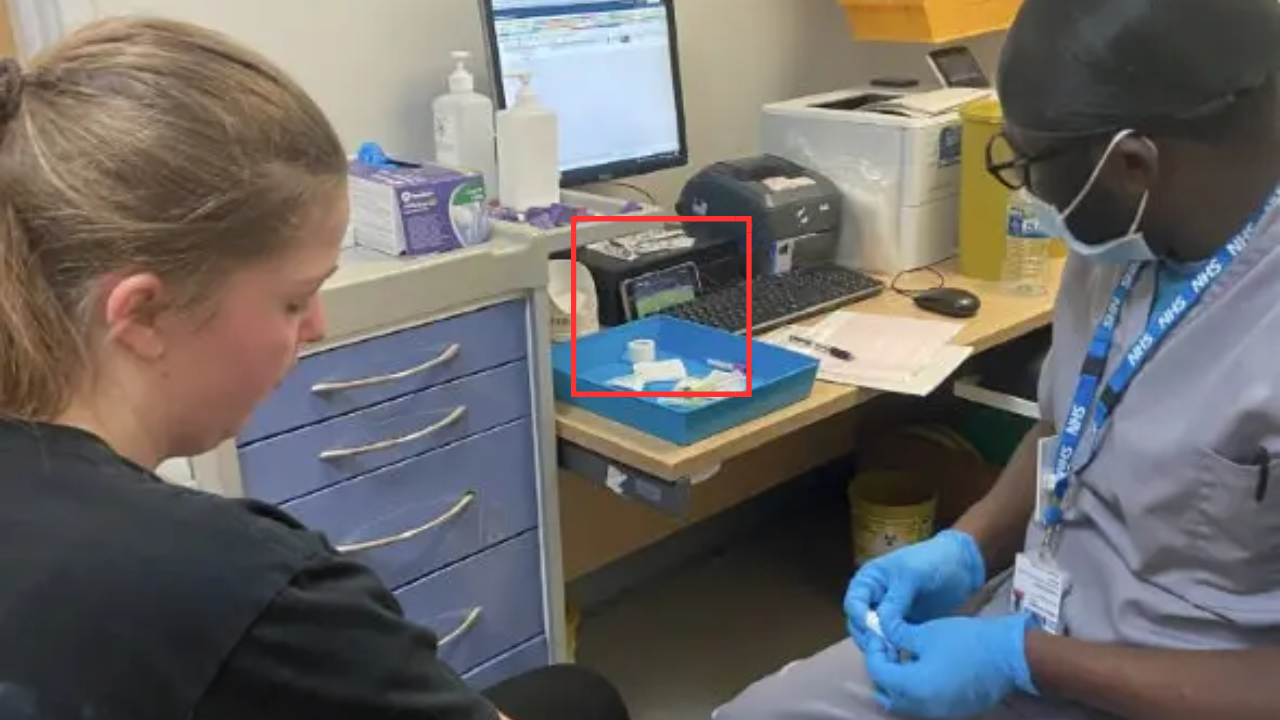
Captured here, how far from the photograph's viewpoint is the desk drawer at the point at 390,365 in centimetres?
158

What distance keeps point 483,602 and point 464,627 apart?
0.04 m

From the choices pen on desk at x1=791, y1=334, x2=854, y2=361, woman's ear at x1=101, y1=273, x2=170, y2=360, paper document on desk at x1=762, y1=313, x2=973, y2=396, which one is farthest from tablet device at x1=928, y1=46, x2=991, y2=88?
woman's ear at x1=101, y1=273, x2=170, y2=360

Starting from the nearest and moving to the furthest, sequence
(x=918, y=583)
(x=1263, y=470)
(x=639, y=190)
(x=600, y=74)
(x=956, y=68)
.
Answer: (x=1263, y=470) → (x=918, y=583) → (x=600, y=74) → (x=639, y=190) → (x=956, y=68)

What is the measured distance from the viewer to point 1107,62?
1.27 m

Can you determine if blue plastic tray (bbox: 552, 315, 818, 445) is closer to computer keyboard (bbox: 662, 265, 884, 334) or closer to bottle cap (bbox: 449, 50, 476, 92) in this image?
computer keyboard (bbox: 662, 265, 884, 334)

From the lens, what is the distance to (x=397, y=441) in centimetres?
169

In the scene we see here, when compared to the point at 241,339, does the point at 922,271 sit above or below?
below

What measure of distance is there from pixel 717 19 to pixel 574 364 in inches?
38.3

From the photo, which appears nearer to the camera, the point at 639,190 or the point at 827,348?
the point at 827,348

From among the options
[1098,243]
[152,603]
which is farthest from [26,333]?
[1098,243]

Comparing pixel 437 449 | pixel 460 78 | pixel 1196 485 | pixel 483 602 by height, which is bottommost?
pixel 483 602

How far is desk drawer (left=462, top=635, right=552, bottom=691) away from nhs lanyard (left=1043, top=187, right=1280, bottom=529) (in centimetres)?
81

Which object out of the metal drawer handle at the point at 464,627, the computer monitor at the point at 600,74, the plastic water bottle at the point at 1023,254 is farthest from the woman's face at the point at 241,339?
the plastic water bottle at the point at 1023,254

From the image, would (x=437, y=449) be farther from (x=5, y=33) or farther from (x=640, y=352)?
(x=5, y=33)
